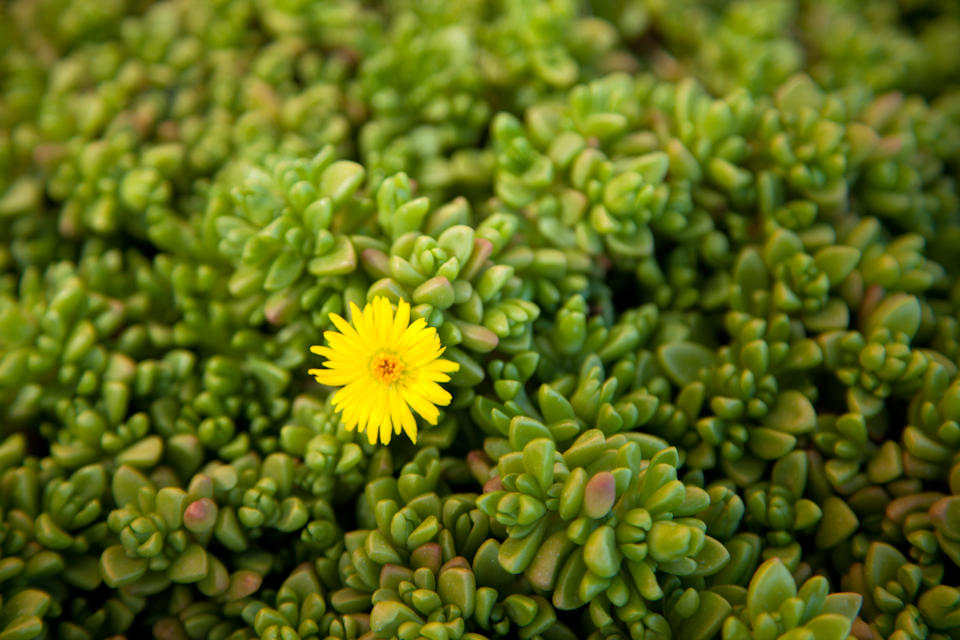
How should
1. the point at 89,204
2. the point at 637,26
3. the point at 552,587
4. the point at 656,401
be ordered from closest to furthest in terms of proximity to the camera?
the point at 552,587 < the point at 656,401 < the point at 89,204 < the point at 637,26

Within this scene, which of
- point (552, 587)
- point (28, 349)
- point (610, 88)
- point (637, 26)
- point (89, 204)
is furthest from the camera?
point (637, 26)

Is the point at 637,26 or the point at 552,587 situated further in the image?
the point at 637,26

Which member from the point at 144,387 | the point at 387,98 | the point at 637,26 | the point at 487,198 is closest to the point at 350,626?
the point at 144,387

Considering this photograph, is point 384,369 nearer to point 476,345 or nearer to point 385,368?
point 385,368

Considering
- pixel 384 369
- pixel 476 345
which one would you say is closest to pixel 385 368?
pixel 384 369

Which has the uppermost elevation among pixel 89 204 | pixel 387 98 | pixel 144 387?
pixel 387 98

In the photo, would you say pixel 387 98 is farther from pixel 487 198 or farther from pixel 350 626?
pixel 350 626
